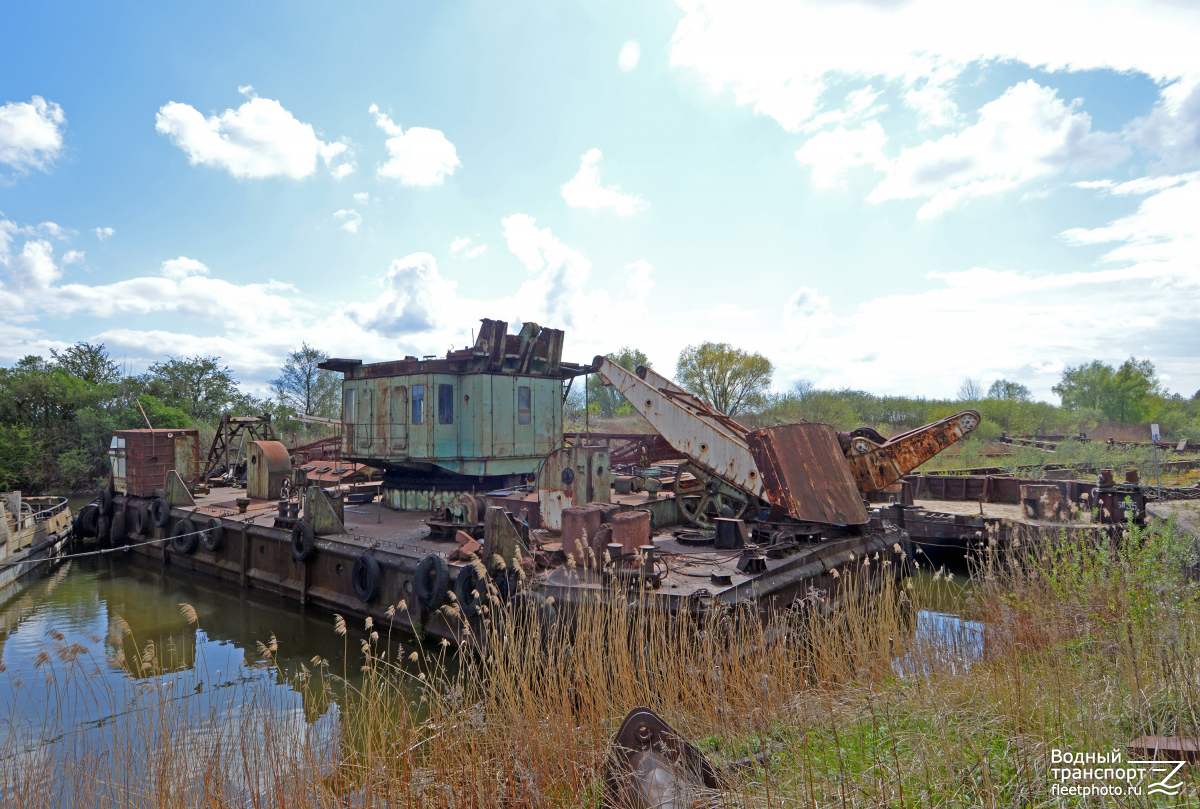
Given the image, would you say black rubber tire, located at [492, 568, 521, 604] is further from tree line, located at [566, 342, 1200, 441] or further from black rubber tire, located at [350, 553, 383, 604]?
tree line, located at [566, 342, 1200, 441]

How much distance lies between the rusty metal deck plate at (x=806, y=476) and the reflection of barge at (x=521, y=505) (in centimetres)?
3

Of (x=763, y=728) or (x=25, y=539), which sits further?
(x=25, y=539)

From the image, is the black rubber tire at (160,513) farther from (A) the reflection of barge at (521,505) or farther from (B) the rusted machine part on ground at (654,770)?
(B) the rusted machine part on ground at (654,770)

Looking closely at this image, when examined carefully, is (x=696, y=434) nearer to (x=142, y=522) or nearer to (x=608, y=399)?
(x=142, y=522)

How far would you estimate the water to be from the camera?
22.0 feet

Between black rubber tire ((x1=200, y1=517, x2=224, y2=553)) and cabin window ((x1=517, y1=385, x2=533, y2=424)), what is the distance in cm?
666

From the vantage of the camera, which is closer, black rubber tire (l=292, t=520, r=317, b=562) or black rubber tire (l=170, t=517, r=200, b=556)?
black rubber tire (l=292, t=520, r=317, b=562)

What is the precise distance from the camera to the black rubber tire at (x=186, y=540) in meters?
13.1

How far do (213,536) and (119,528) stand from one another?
18.0 feet

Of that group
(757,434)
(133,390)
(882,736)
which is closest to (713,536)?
(757,434)

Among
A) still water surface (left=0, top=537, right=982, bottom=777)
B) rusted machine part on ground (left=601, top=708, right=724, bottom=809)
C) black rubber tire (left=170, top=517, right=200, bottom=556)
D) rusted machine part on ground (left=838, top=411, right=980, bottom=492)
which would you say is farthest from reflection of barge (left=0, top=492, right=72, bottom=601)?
rusted machine part on ground (left=838, top=411, right=980, bottom=492)

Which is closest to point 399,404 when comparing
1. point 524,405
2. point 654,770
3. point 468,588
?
point 524,405

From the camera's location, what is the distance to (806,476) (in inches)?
343

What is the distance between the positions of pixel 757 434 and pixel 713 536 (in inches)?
65.1
